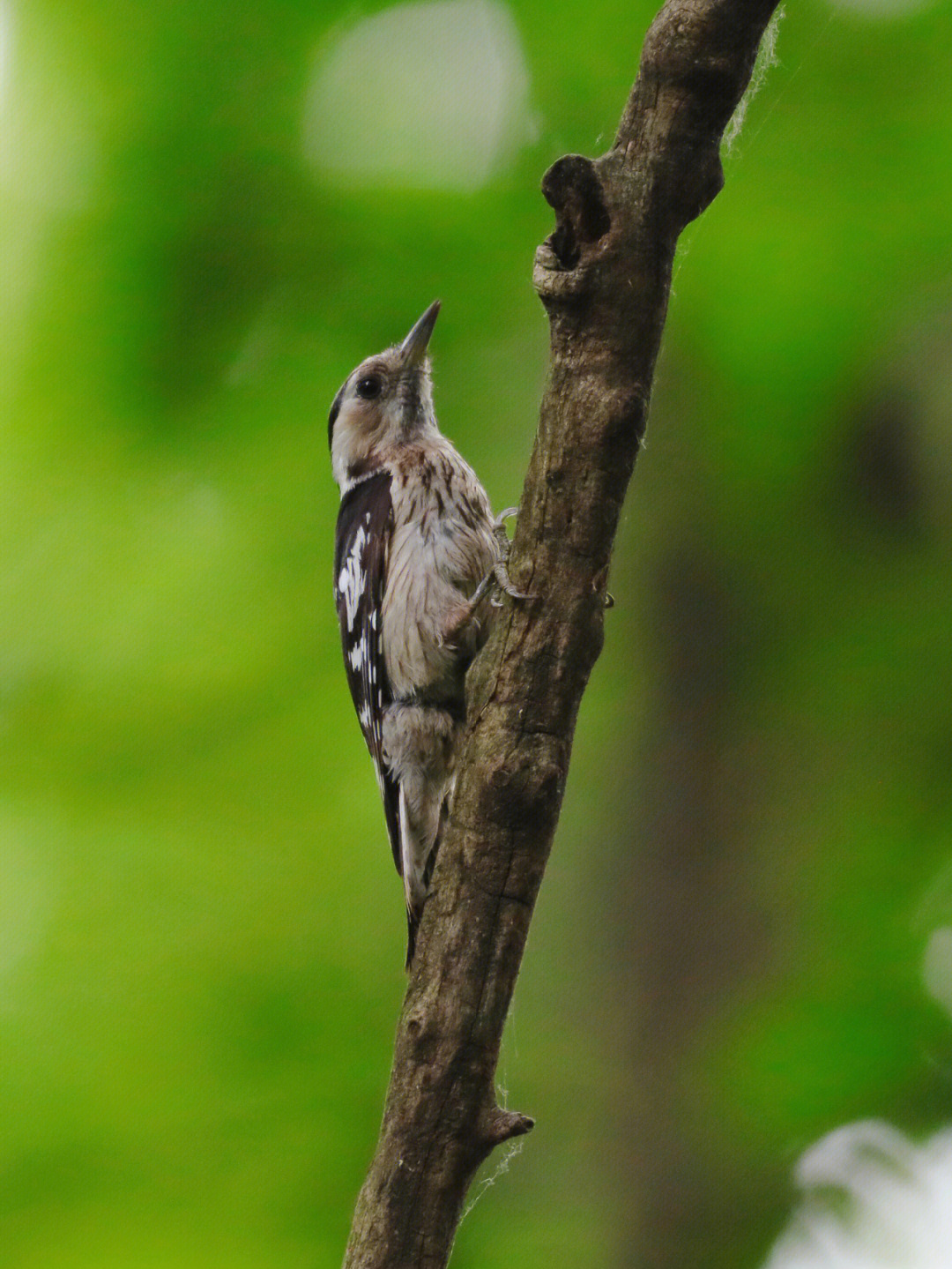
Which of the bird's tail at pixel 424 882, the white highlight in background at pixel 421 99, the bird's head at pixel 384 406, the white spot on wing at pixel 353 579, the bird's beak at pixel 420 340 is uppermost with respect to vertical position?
the white highlight in background at pixel 421 99

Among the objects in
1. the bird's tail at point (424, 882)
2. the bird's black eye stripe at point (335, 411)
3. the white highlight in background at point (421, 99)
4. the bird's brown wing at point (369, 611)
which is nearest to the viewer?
the bird's tail at point (424, 882)

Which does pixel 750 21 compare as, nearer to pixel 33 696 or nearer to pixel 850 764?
pixel 850 764

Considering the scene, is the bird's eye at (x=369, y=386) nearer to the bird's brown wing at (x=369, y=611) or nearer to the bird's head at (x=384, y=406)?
the bird's head at (x=384, y=406)

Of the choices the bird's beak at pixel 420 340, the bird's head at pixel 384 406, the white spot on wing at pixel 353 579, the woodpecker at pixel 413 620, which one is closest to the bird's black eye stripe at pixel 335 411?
the bird's head at pixel 384 406

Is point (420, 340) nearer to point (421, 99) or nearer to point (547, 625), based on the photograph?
point (421, 99)

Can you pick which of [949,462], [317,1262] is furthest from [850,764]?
[317,1262]

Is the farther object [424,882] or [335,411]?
[335,411]

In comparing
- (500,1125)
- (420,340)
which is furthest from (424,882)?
(420,340)
